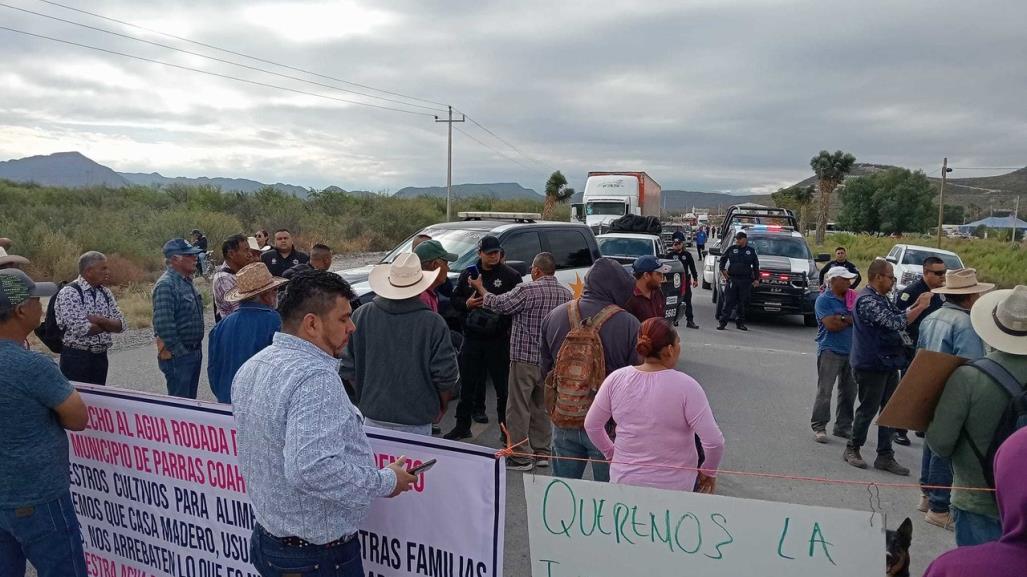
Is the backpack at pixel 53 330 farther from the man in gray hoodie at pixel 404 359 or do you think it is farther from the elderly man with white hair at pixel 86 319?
the man in gray hoodie at pixel 404 359

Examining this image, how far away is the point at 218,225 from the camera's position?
1147 inches

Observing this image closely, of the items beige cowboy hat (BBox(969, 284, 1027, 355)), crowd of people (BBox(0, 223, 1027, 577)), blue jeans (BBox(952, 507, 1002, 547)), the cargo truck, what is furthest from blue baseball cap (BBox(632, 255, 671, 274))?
the cargo truck

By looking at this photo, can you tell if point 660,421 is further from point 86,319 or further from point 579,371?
point 86,319

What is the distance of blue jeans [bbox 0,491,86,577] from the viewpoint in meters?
2.71

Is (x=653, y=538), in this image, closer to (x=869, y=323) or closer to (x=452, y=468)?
(x=452, y=468)

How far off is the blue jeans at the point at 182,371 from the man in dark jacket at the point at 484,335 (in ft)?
7.52

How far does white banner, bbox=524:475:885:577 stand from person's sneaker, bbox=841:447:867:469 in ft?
13.4

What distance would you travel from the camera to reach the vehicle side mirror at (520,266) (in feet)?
23.5

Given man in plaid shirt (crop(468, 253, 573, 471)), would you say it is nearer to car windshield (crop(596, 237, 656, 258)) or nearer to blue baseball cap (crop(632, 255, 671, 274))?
blue baseball cap (crop(632, 255, 671, 274))

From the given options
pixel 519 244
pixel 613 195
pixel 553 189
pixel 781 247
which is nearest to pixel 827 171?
pixel 553 189

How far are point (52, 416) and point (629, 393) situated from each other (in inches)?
97.1

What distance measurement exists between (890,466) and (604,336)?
3.55 metres

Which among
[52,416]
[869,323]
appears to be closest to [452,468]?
[52,416]

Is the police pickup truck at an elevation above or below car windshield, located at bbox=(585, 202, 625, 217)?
below
